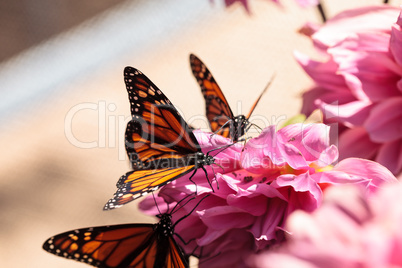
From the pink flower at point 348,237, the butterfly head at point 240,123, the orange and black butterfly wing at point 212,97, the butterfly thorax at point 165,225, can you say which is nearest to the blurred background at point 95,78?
the orange and black butterfly wing at point 212,97

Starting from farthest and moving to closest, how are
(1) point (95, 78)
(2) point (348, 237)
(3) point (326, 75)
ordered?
(1) point (95, 78), (3) point (326, 75), (2) point (348, 237)

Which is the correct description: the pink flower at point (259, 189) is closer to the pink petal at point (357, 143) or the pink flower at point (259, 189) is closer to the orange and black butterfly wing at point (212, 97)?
the pink petal at point (357, 143)

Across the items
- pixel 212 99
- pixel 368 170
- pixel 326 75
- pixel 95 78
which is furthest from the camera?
pixel 95 78

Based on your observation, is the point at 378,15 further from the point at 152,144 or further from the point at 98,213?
the point at 98,213

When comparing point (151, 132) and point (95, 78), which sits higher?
point (151, 132)

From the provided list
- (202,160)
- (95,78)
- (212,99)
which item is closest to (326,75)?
(202,160)

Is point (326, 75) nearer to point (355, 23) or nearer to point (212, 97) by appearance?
point (355, 23)

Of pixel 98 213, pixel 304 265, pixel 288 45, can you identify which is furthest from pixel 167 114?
pixel 288 45
